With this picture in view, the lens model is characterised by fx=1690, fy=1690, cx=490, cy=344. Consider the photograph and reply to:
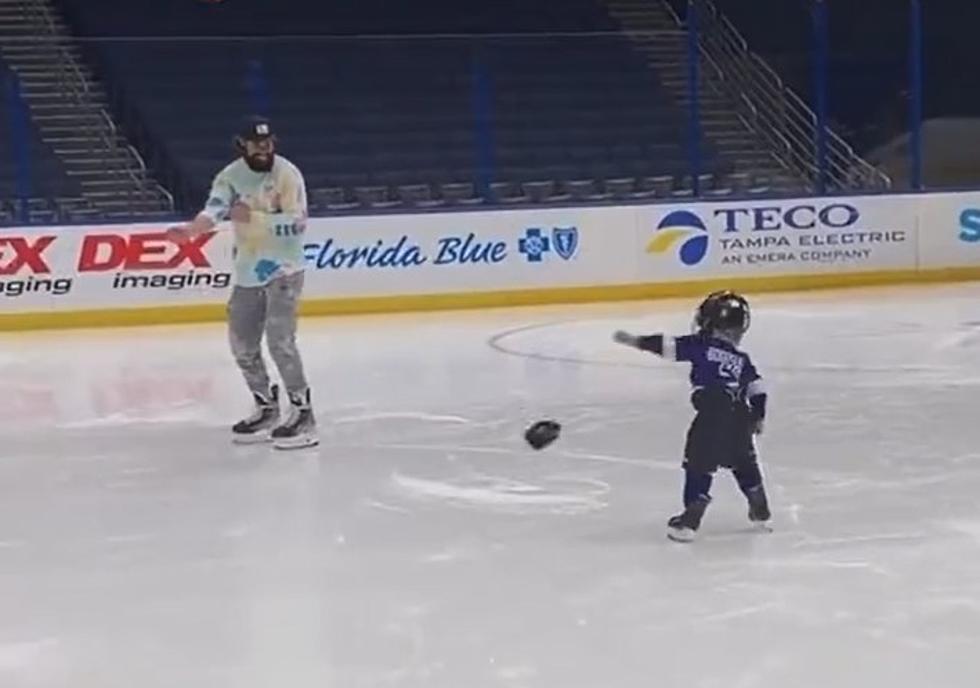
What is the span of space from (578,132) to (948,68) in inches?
154

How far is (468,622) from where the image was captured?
3648 millimetres

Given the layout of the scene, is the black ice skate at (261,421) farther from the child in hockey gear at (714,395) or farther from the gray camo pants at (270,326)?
the child in hockey gear at (714,395)

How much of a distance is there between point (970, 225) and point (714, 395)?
31.6ft

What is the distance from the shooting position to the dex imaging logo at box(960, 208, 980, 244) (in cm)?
1334

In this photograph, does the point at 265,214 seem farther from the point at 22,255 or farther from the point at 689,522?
the point at 22,255

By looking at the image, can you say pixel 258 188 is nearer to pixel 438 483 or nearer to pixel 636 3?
pixel 438 483

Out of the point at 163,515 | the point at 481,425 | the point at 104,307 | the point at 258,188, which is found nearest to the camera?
the point at 163,515

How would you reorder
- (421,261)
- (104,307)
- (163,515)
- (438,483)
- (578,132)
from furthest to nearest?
(578,132), (421,261), (104,307), (438,483), (163,515)

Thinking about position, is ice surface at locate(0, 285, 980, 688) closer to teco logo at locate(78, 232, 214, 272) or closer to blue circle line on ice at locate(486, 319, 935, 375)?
blue circle line on ice at locate(486, 319, 935, 375)

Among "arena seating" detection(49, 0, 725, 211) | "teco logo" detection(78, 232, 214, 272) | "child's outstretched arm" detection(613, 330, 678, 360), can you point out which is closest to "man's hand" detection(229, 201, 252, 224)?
"child's outstretched arm" detection(613, 330, 678, 360)

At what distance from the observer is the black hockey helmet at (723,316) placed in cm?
429

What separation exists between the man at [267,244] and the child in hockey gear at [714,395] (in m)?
1.90

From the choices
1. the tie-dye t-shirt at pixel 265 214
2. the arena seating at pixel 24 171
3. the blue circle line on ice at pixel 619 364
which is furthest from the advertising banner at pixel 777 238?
the tie-dye t-shirt at pixel 265 214

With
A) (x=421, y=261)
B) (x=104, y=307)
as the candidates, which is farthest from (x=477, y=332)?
(x=104, y=307)
